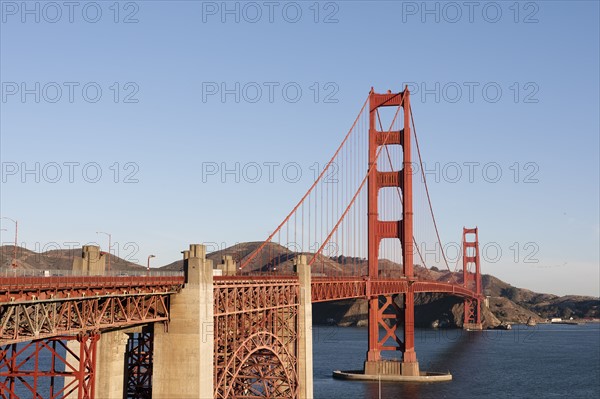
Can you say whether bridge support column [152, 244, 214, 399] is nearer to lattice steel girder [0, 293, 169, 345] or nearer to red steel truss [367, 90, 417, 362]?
lattice steel girder [0, 293, 169, 345]

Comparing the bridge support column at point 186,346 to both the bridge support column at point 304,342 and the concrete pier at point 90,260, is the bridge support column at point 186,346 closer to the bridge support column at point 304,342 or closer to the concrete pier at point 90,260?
the concrete pier at point 90,260

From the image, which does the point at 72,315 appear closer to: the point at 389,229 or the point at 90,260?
the point at 90,260

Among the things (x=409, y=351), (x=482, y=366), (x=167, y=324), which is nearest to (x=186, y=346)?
(x=167, y=324)

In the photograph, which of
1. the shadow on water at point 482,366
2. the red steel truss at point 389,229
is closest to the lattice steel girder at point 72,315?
the shadow on water at point 482,366

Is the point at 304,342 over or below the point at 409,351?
over

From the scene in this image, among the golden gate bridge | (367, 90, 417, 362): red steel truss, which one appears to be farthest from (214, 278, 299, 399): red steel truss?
(367, 90, 417, 362): red steel truss

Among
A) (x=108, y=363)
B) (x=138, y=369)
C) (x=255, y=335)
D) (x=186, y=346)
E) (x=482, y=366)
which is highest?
(x=186, y=346)

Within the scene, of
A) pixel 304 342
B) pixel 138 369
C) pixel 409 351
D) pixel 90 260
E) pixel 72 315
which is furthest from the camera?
pixel 409 351
